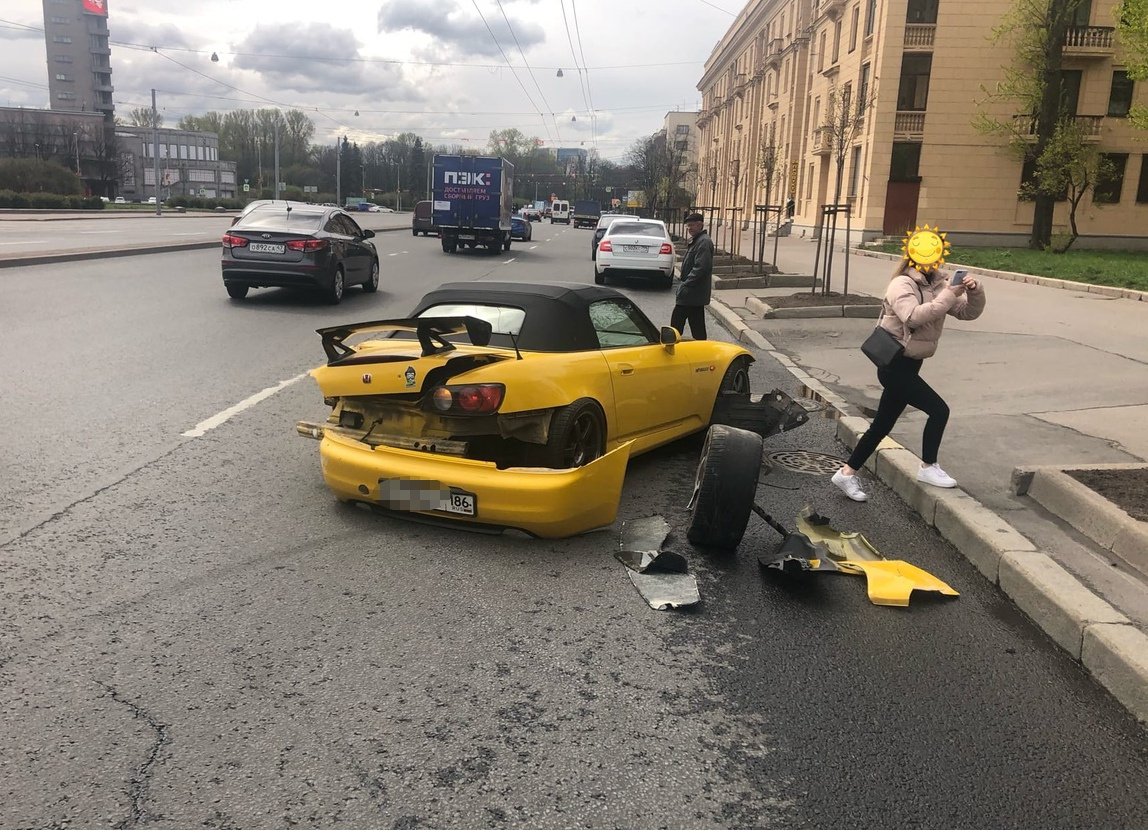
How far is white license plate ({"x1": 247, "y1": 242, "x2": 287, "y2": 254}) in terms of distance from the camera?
14.4 m

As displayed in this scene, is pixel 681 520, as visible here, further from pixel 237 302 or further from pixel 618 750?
pixel 237 302

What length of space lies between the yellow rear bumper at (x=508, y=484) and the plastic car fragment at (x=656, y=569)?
0.68 ft

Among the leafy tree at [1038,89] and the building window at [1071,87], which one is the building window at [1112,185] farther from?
the leafy tree at [1038,89]

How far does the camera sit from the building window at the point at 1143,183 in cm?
3850

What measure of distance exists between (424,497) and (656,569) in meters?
1.23

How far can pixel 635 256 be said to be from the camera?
21219mm

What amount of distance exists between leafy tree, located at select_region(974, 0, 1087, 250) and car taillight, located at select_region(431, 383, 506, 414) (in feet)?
117

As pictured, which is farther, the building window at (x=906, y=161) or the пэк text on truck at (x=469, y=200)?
the building window at (x=906, y=161)

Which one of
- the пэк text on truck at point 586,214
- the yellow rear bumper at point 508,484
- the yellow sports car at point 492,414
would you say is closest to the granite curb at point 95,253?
the yellow sports car at point 492,414

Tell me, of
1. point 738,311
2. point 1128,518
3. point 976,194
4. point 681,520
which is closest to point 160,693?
point 681,520

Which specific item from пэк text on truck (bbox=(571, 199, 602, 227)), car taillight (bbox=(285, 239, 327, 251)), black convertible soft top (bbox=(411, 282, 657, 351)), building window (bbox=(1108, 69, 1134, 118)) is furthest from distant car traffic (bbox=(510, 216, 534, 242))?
black convertible soft top (bbox=(411, 282, 657, 351))

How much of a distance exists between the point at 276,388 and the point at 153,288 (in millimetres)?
8980

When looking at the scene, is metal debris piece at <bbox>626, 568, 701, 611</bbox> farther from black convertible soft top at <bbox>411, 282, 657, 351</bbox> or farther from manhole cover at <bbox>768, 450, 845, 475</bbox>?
manhole cover at <bbox>768, 450, 845, 475</bbox>

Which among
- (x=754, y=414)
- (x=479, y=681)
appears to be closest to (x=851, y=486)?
(x=754, y=414)
